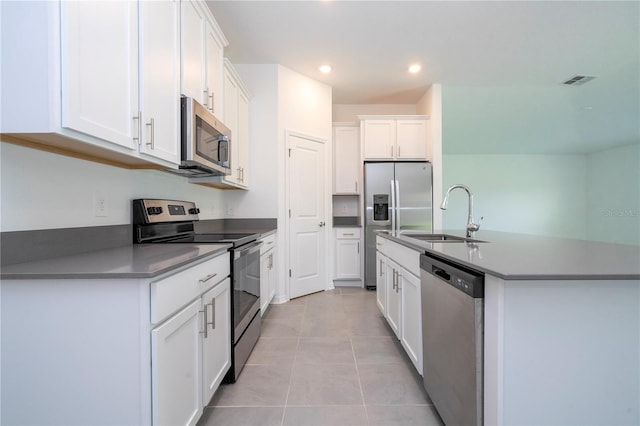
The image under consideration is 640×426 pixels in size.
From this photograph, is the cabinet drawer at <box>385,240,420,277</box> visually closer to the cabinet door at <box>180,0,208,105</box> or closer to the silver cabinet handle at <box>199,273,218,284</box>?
the silver cabinet handle at <box>199,273,218,284</box>

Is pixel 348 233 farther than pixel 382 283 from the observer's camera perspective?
Yes

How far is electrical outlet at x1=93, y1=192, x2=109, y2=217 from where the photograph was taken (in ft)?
4.68

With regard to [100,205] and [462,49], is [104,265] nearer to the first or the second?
[100,205]

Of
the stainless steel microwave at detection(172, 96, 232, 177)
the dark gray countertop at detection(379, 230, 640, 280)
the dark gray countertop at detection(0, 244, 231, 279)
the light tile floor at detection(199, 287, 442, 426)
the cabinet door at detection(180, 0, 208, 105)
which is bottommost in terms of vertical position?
the light tile floor at detection(199, 287, 442, 426)

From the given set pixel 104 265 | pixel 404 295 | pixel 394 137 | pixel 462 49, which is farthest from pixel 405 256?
pixel 394 137

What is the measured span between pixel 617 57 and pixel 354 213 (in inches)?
142

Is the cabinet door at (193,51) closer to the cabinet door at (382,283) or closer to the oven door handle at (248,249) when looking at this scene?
the oven door handle at (248,249)

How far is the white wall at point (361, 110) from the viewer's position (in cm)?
472

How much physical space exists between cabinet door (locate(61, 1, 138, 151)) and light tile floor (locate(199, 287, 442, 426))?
145cm

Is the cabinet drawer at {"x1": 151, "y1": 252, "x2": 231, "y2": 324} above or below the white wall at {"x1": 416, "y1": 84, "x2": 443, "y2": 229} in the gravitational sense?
below

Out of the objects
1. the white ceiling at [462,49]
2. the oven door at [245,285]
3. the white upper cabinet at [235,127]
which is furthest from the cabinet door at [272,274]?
the white ceiling at [462,49]

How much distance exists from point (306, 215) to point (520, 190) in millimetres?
6920

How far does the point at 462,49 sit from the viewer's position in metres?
3.11

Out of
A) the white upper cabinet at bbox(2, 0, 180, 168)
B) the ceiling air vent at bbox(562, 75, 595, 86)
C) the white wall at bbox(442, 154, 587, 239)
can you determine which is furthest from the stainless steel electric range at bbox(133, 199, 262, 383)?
the white wall at bbox(442, 154, 587, 239)
